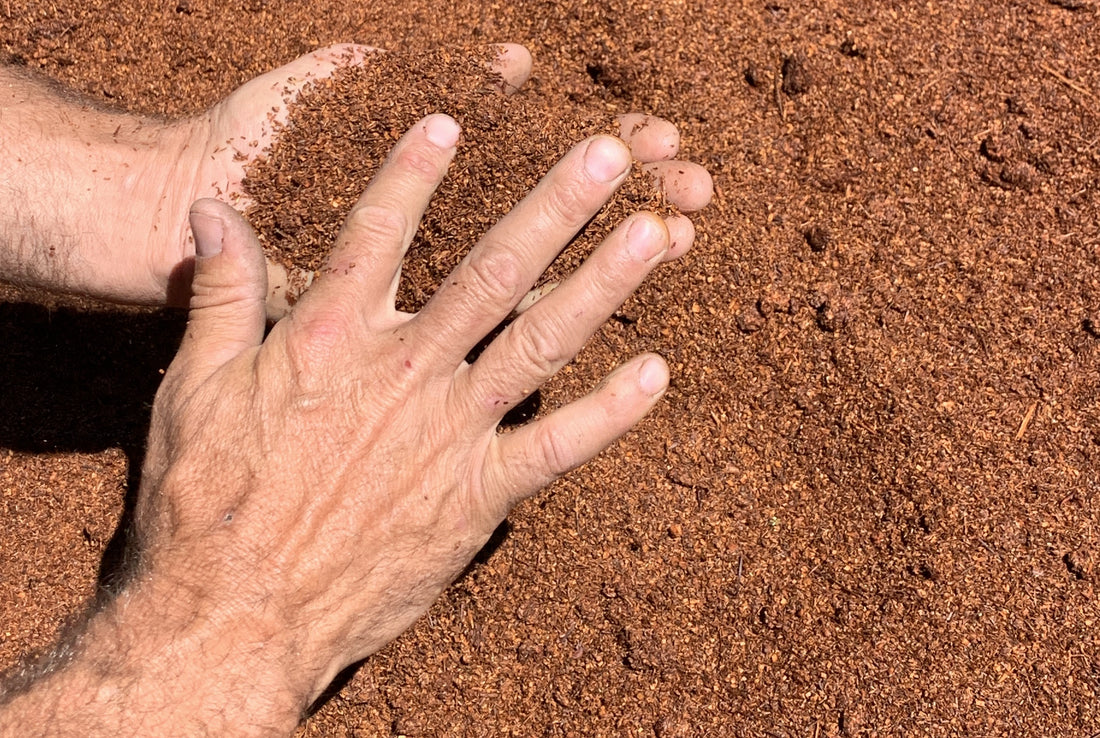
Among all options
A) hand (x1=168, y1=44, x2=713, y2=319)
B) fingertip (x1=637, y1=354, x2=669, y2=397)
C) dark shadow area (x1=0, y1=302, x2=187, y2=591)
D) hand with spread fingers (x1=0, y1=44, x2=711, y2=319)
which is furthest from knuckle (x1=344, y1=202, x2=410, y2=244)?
dark shadow area (x1=0, y1=302, x2=187, y2=591)

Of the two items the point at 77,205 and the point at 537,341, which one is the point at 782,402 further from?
the point at 77,205

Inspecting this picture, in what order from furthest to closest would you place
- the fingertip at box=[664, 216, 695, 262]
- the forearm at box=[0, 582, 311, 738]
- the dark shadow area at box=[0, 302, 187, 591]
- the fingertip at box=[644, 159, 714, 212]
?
the dark shadow area at box=[0, 302, 187, 591] → the fingertip at box=[644, 159, 714, 212] → the fingertip at box=[664, 216, 695, 262] → the forearm at box=[0, 582, 311, 738]

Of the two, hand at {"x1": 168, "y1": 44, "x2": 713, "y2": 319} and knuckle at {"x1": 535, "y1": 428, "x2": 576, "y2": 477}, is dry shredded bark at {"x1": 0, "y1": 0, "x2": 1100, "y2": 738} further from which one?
knuckle at {"x1": 535, "y1": 428, "x2": 576, "y2": 477}

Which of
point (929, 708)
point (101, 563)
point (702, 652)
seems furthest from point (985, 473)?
point (101, 563)

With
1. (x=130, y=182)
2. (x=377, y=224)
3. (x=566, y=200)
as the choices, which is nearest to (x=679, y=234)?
(x=566, y=200)

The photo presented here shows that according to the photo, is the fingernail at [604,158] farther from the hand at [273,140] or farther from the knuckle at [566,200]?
the hand at [273,140]

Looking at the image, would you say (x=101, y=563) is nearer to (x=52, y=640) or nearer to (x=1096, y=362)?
(x=52, y=640)

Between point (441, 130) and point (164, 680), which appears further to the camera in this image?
point (441, 130)
